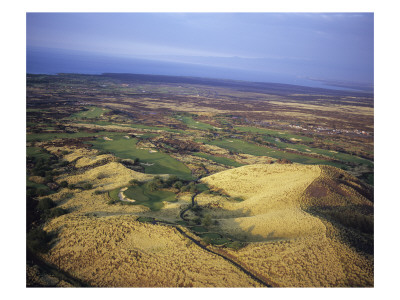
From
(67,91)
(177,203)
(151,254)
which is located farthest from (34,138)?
(67,91)

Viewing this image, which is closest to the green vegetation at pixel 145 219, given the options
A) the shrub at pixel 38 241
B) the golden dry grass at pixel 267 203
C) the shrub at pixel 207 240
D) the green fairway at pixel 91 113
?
the shrub at pixel 207 240

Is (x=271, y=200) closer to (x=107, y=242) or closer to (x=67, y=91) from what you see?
(x=107, y=242)

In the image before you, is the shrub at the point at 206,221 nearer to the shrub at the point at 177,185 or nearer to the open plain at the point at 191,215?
the open plain at the point at 191,215

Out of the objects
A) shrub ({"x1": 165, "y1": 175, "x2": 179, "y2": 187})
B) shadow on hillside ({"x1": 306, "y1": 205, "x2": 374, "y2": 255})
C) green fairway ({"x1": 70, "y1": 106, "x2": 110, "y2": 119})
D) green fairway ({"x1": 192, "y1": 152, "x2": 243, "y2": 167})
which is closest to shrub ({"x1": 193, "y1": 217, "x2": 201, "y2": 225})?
shadow on hillside ({"x1": 306, "y1": 205, "x2": 374, "y2": 255})

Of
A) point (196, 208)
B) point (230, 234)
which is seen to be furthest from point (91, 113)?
point (230, 234)

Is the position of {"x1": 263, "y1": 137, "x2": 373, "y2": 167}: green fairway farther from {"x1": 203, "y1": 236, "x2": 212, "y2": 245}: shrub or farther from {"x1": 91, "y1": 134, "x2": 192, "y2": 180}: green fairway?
{"x1": 203, "y1": 236, "x2": 212, "y2": 245}: shrub

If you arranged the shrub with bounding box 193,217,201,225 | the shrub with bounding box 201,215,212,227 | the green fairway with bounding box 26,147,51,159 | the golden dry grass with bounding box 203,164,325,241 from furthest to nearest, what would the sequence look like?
the green fairway with bounding box 26,147,51,159 → the shrub with bounding box 193,217,201,225 → the shrub with bounding box 201,215,212,227 → the golden dry grass with bounding box 203,164,325,241
